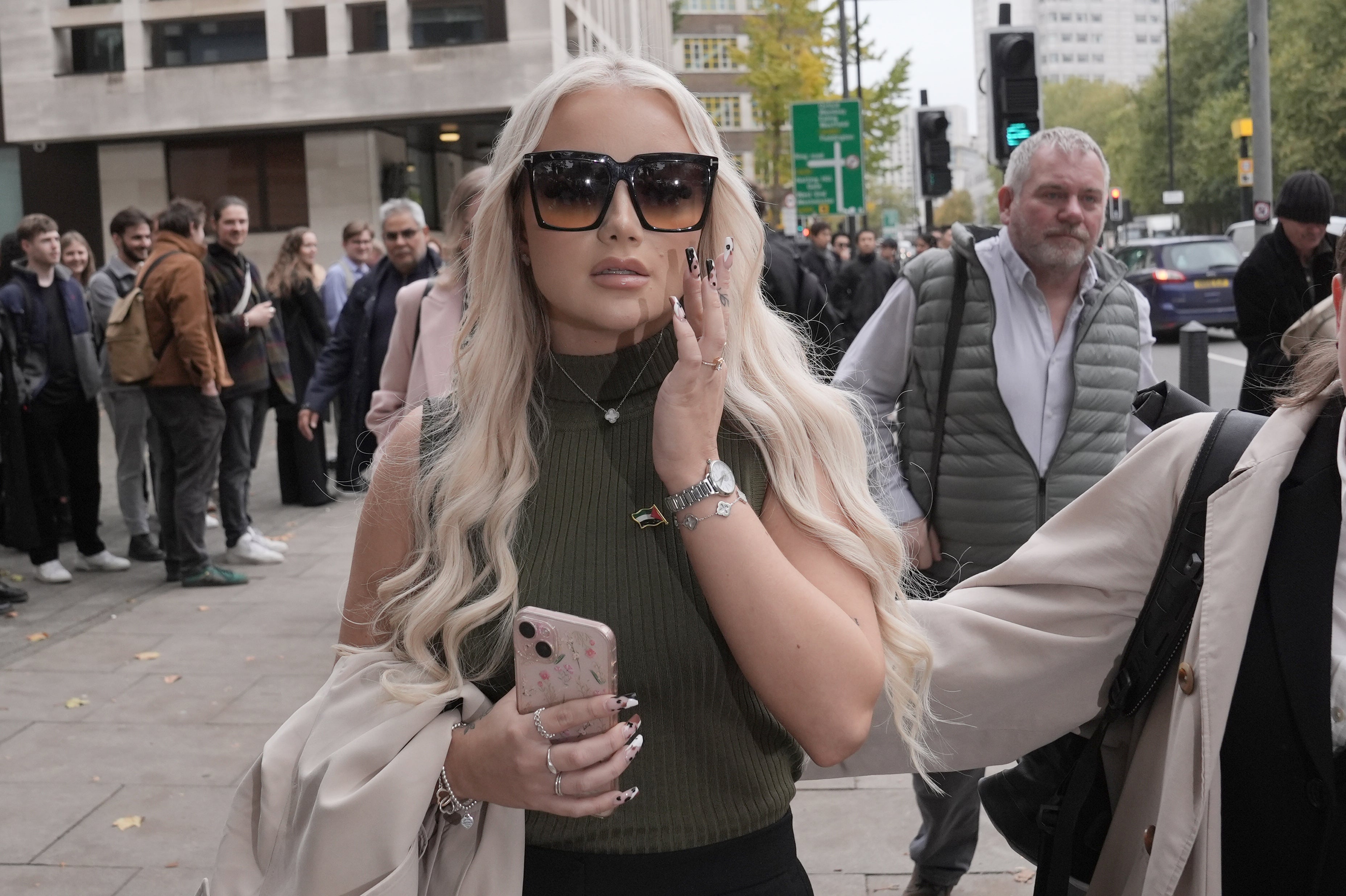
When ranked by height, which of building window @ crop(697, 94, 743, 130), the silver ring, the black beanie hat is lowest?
the silver ring

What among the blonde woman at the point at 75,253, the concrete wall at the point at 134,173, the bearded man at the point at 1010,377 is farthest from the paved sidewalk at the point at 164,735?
the concrete wall at the point at 134,173

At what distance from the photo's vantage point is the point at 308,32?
3231 centimetres

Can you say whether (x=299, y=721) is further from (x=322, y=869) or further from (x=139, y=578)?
(x=139, y=578)

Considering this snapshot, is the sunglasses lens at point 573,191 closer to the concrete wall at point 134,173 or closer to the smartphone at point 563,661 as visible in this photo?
the smartphone at point 563,661

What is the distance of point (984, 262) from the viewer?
162 inches

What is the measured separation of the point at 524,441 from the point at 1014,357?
2437 millimetres

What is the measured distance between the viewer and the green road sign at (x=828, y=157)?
20.2 meters

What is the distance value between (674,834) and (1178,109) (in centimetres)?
6417

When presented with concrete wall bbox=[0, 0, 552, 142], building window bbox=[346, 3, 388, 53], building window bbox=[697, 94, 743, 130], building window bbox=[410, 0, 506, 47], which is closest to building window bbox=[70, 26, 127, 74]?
concrete wall bbox=[0, 0, 552, 142]

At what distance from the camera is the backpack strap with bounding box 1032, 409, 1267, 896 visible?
1921 mm

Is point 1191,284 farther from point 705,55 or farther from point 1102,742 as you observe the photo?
point 705,55

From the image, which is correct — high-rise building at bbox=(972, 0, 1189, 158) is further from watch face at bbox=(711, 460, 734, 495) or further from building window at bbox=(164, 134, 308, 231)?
watch face at bbox=(711, 460, 734, 495)

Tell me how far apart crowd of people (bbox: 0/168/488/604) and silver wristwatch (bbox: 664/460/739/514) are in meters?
5.54

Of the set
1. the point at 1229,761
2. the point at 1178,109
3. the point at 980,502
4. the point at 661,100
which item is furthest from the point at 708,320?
the point at 1178,109
